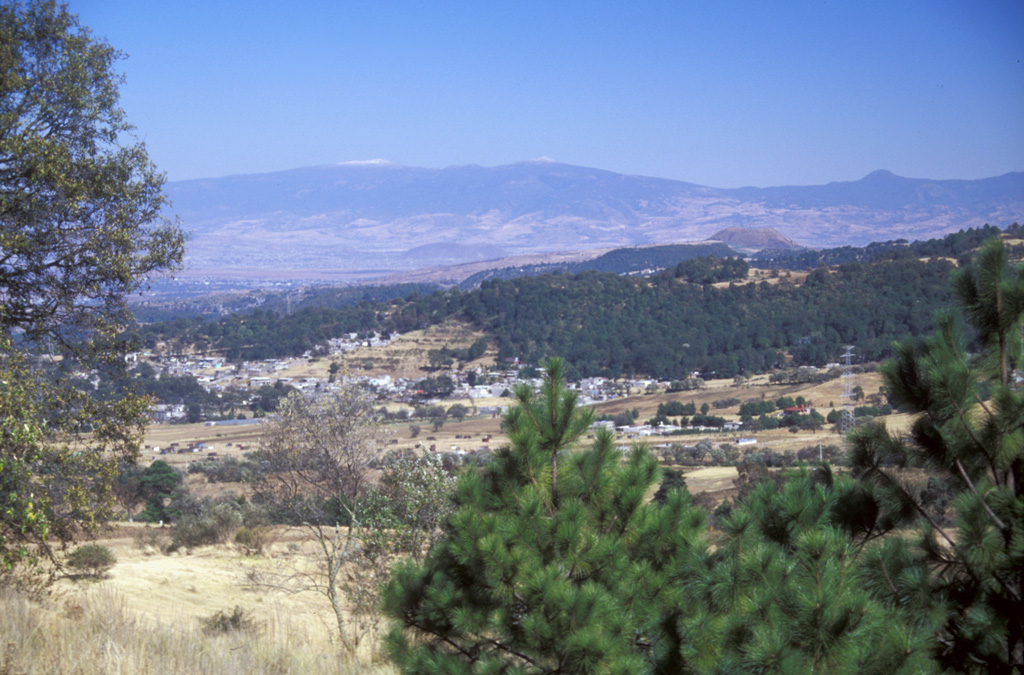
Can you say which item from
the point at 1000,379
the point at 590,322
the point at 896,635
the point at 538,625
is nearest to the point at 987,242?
the point at 1000,379

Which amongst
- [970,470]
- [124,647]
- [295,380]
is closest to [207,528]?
[124,647]

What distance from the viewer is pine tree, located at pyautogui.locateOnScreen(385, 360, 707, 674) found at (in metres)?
4.16

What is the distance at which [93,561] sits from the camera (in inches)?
480

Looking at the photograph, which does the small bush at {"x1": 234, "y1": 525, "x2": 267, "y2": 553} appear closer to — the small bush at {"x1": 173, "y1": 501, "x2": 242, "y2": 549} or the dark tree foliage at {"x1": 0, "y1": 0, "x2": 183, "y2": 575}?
the small bush at {"x1": 173, "y1": 501, "x2": 242, "y2": 549}

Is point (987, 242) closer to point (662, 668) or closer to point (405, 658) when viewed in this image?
point (662, 668)

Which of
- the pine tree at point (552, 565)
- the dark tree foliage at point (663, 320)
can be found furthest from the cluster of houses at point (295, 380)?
the pine tree at point (552, 565)

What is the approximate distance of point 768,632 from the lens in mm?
3350

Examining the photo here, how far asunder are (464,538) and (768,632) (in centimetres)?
169

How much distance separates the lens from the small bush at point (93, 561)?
11.3 m

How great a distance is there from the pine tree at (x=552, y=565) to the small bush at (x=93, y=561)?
8.12 m

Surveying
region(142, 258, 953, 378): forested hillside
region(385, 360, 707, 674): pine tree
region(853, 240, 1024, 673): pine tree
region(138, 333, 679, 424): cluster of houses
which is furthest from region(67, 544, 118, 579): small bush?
region(142, 258, 953, 378): forested hillside

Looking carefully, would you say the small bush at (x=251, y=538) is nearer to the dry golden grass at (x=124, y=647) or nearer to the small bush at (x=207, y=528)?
the small bush at (x=207, y=528)

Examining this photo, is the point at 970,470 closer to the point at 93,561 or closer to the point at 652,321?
the point at 93,561

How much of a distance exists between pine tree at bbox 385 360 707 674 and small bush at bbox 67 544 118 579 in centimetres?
812
